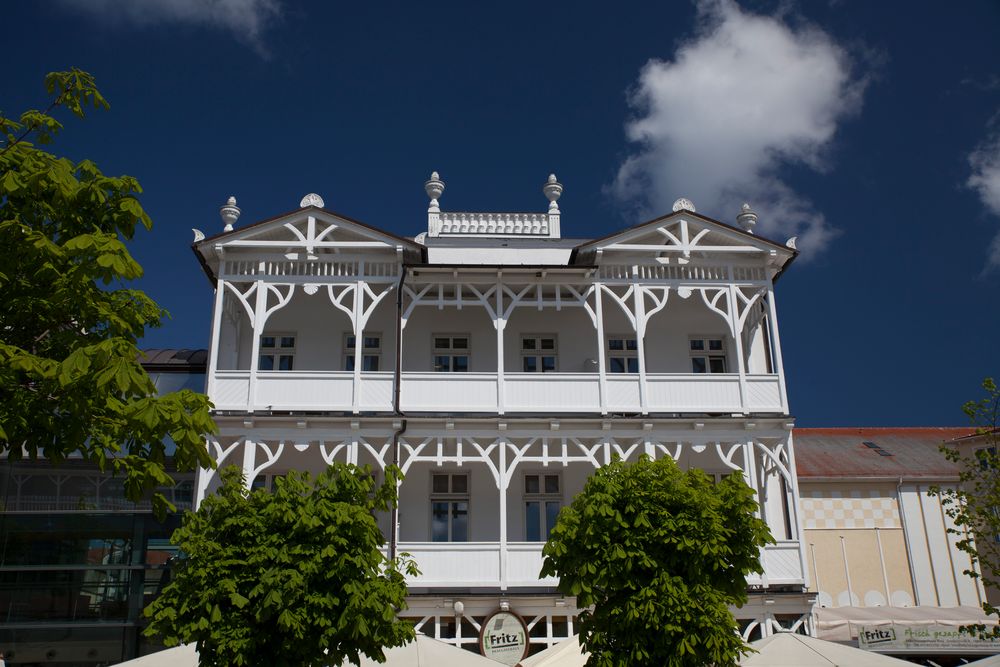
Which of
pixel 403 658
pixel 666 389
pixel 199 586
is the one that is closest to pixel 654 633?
pixel 403 658

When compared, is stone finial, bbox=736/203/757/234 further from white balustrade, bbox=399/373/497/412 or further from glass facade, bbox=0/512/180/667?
glass facade, bbox=0/512/180/667

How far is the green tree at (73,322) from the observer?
26.5 feet

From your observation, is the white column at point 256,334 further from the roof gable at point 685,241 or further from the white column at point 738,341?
the white column at point 738,341

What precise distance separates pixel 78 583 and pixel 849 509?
801 inches

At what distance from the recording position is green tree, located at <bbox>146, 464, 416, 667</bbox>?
1031 centimetres

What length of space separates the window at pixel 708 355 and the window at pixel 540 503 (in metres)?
4.56

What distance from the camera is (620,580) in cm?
1162


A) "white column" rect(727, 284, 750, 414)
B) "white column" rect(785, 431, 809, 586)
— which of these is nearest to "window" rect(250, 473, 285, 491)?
"white column" rect(727, 284, 750, 414)

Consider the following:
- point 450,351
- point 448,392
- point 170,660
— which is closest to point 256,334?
point 448,392

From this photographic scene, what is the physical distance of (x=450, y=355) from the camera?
2155 cm

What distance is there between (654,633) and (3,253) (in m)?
8.62

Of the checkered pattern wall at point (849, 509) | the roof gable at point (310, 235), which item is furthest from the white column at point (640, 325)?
the checkered pattern wall at point (849, 509)

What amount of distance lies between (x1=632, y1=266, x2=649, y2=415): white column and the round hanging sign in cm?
523

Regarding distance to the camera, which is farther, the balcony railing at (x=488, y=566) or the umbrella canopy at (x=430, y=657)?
the balcony railing at (x=488, y=566)
